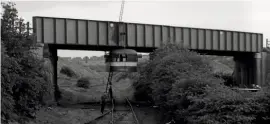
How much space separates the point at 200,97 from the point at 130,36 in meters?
22.3

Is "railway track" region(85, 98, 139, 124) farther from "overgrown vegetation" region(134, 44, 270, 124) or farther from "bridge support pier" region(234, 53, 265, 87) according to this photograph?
"bridge support pier" region(234, 53, 265, 87)

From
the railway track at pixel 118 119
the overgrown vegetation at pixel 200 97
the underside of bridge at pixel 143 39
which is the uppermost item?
the underside of bridge at pixel 143 39

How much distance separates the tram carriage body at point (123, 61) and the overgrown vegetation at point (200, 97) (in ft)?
16.8

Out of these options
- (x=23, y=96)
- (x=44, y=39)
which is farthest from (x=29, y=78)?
(x=44, y=39)

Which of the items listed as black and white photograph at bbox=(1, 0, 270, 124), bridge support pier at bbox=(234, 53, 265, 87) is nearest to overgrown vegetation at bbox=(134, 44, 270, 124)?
black and white photograph at bbox=(1, 0, 270, 124)

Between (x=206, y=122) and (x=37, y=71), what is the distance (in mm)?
8066

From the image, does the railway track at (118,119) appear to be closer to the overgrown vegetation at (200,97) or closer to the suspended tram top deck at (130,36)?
the overgrown vegetation at (200,97)

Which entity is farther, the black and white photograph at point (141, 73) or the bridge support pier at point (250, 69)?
the bridge support pier at point (250, 69)

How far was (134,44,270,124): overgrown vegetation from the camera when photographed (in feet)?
51.6

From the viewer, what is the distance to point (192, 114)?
18.9 meters

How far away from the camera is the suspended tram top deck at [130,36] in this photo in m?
36.2

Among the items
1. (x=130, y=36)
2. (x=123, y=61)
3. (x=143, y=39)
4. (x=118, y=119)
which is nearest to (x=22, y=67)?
(x=118, y=119)

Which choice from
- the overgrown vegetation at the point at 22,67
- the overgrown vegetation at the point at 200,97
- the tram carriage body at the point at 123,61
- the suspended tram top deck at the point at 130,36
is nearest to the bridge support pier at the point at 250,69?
the suspended tram top deck at the point at 130,36

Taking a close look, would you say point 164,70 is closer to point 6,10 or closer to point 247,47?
point 6,10
